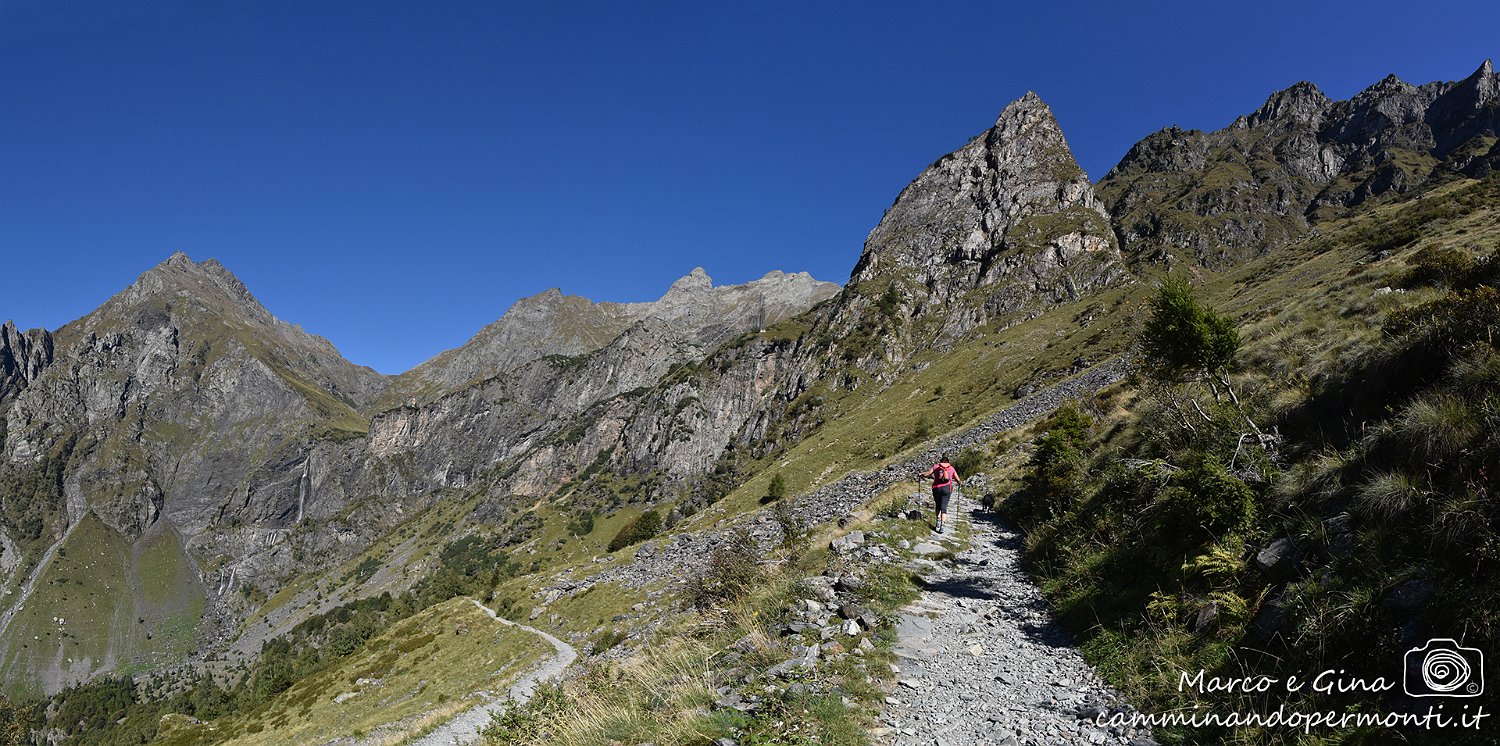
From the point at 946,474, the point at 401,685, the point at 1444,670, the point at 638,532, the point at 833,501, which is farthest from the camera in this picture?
the point at 638,532

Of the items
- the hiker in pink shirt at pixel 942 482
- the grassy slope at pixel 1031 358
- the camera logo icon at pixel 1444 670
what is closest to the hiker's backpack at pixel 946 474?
the hiker in pink shirt at pixel 942 482

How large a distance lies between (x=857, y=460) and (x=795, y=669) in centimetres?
6070

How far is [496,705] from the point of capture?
1342 inches

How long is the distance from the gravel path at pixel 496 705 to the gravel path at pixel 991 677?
65.9 ft

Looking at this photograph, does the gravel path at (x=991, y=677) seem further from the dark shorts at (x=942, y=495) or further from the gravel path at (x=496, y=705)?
the gravel path at (x=496, y=705)

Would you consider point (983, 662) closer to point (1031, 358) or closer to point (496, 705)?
point (496, 705)

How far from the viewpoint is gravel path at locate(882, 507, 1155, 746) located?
7.83 m

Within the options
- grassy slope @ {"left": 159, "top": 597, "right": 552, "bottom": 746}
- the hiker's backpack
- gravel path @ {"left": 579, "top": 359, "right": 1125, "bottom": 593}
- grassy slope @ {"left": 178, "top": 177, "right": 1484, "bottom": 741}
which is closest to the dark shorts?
the hiker's backpack

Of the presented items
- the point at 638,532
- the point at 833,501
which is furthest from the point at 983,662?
the point at 638,532

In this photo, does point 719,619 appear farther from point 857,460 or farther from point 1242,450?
point 857,460

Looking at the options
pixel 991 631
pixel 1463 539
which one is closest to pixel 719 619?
pixel 991 631

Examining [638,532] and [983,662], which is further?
[638,532]

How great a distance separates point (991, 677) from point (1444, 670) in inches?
208

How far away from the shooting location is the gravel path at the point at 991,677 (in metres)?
7.83
